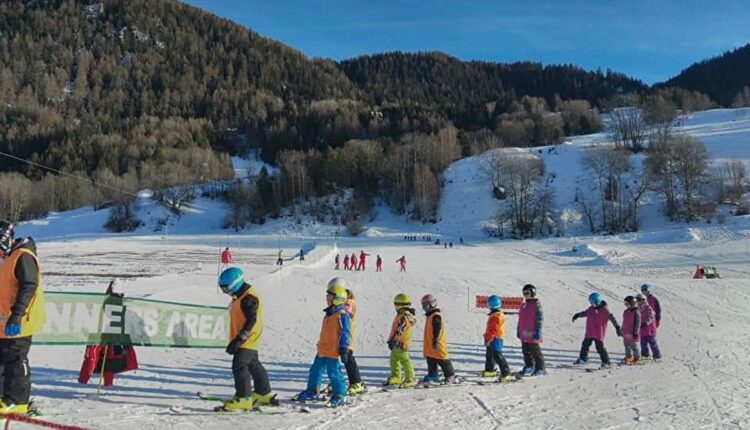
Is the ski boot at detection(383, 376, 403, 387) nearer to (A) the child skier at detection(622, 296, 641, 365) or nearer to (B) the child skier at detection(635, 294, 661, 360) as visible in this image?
(A) the child skier at detection(622, 296, 641, 365)

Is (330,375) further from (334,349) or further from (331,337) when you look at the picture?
(331,337)

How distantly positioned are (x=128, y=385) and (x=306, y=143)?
138934 mm

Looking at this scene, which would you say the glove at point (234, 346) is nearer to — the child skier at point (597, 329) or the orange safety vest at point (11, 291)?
the orange safety vest at point (11, 291)

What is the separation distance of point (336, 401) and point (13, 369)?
3518 mm

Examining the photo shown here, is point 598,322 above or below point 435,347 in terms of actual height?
below

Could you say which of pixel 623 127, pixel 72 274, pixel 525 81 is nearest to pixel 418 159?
pixel 623 127

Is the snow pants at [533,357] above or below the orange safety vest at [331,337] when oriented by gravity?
below

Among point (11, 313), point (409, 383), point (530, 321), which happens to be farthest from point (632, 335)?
point (11, 313)

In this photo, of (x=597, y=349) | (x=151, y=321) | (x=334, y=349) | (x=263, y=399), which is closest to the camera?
(x=263, y=399)

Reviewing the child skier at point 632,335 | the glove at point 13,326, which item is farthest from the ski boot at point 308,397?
the child skier at point 632,335

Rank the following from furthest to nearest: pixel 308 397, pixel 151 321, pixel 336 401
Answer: pixel 151 321 < pixel 308 397 < pixel 336 401

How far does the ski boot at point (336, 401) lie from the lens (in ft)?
22.9

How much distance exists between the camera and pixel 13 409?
5.72 metres

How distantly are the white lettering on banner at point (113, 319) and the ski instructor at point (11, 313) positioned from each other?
6.13 ft
